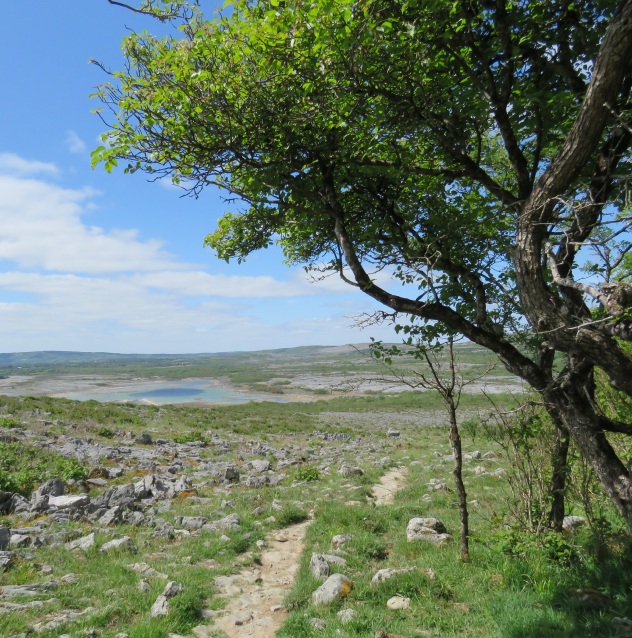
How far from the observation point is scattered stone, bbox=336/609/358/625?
4.50 m

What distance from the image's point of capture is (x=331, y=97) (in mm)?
4547

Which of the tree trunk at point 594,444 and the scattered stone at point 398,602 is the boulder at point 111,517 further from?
the tree trunk at point 594,444

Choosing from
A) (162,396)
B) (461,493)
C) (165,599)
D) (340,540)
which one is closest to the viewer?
(165,599)

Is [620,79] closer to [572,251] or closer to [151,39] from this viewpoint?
[572,251]

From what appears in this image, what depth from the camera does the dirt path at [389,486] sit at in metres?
10.6

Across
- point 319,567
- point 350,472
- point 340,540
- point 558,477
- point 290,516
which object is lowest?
point 350,472

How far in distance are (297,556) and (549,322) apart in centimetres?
614

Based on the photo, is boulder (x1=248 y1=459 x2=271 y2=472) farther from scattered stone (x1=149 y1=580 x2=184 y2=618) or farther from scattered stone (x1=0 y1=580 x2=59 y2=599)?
scattered stone (x1=0 y1=580 x2=59 y2=599)

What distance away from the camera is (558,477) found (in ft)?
18.5

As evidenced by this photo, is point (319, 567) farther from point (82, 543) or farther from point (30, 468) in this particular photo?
point (30, 468)

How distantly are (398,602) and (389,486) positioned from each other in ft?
25.6

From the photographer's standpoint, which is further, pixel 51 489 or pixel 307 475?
pixel 307 475

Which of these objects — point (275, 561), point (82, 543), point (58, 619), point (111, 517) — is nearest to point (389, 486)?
point (275, 561)

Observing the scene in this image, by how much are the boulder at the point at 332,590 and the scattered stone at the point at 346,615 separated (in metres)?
0.33
